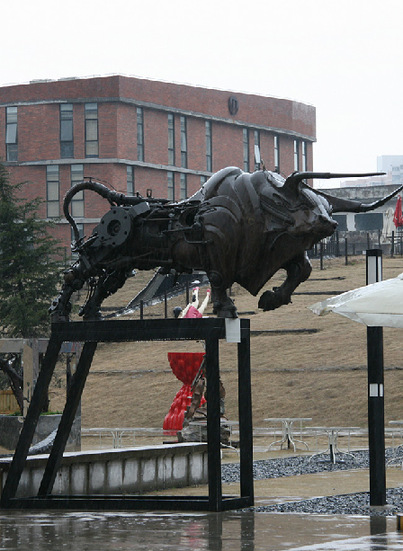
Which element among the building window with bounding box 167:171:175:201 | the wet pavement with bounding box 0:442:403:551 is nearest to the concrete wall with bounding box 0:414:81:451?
the wet pavement with bounding box 0:442:403:551

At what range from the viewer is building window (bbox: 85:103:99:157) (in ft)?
232

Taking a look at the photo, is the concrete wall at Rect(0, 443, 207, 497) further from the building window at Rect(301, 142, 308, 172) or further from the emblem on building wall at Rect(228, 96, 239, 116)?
the building window at Rect(301, 142, 308, 172)

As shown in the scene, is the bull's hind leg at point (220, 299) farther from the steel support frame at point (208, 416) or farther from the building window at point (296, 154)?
the building window at point (296, 154)

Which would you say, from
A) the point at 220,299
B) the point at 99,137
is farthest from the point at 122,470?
the point at 99,137

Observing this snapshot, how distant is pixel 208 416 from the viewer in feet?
44.4

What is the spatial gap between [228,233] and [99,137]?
57.1 meters

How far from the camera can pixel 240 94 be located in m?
78.8

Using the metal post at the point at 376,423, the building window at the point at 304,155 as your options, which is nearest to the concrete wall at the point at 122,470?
the metal post at the point at 376,423

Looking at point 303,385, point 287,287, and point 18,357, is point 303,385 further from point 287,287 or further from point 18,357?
point 287,287

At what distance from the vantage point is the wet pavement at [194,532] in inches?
424

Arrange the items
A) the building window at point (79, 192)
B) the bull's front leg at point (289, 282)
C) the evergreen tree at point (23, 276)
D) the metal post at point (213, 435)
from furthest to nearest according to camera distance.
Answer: the building window at point (79, 192) → the evergreen tree at point (23, 276) → the bull's front leg at point (289, 282) → the metal post at point (213, 435)

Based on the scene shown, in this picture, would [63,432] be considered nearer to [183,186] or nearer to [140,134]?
[140,134]

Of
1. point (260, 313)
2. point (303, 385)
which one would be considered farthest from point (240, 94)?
point (303, 385)

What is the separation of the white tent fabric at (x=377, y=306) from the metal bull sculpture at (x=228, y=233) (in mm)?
652
